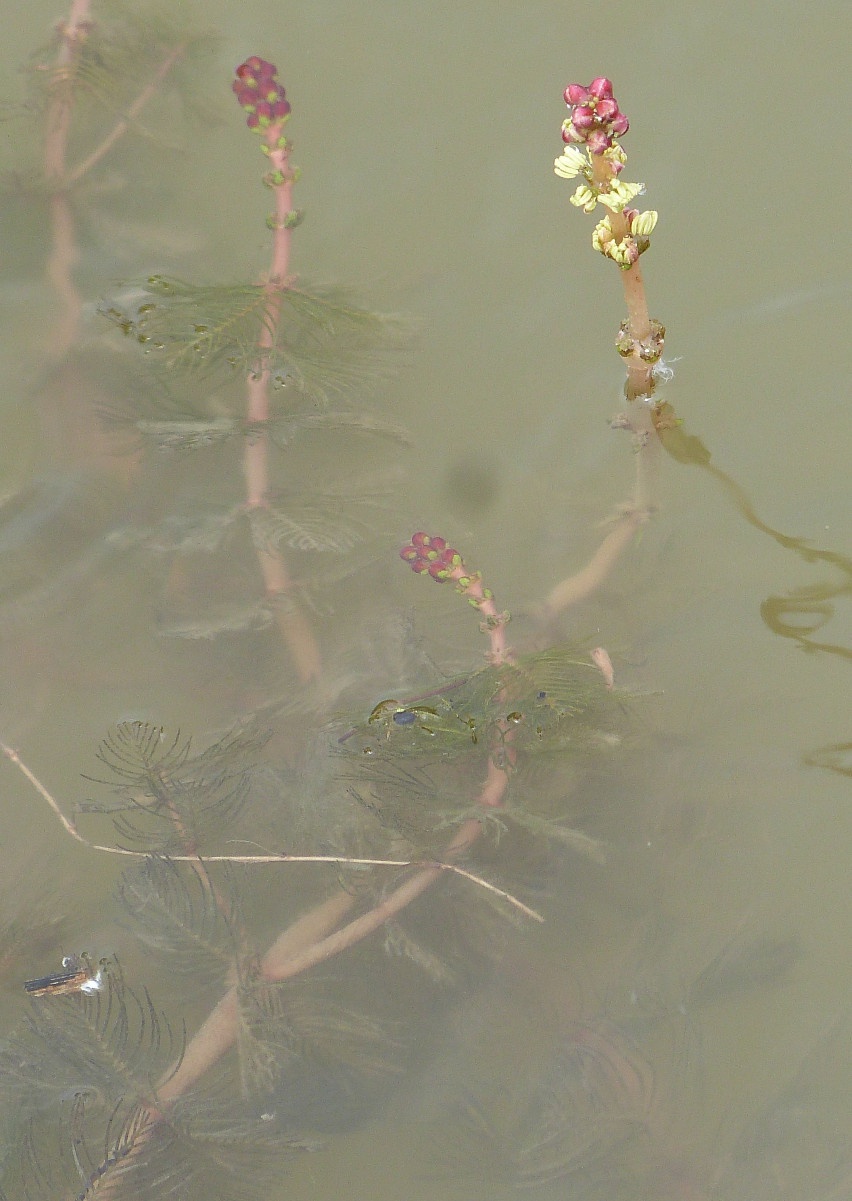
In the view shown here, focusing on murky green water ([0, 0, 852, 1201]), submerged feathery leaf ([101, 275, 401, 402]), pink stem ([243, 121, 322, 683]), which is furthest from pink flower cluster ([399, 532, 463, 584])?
submerged feathery leaf ([101, 275, 401, 402])

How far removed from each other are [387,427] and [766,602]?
A: 1.19 metres

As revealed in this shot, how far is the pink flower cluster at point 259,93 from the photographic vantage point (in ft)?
8.70

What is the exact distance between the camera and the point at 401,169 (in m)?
3.67

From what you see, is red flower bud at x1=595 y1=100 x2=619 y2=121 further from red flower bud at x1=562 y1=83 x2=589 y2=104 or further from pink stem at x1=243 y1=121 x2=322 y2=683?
pink stem at x1=243 y1=121 x2=322 y2=683

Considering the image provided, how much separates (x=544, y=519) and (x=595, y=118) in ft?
5.02

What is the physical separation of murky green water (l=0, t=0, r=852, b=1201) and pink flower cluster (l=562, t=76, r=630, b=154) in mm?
1457

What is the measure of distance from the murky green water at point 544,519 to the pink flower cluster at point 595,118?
146 centimetres

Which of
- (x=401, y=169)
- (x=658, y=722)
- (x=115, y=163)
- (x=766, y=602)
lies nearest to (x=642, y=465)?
(x=766, y=602)

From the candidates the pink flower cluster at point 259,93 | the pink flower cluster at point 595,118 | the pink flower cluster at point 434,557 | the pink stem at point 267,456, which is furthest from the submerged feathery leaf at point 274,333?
the pink flower cluster at point 595,118

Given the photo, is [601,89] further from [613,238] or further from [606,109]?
[613,238]

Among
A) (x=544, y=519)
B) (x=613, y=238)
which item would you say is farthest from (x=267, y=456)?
(x=613, y=238)

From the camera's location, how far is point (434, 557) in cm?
240

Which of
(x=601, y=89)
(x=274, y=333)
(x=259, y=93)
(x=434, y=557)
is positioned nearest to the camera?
(x=601, y=89)

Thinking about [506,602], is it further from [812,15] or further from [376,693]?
[812,15]
